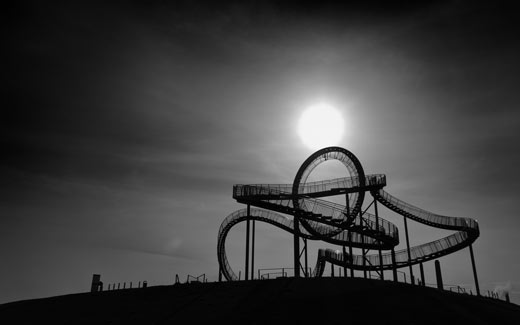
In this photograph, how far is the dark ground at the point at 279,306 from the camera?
2159cm

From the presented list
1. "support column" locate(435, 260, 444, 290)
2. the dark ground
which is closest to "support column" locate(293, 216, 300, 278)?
the dark ground

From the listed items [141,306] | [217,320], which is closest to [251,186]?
[141,306]

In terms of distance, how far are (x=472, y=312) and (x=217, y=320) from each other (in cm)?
1528

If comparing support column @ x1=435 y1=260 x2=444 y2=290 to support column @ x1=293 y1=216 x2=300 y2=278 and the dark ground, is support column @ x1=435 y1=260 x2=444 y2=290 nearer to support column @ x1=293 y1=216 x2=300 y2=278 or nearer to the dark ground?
the dark ground

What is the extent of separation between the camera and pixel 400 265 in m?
41.8

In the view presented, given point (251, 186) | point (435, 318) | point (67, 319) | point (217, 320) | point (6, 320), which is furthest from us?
point (251, 186)

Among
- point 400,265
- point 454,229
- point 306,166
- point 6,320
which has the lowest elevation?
point 6,320

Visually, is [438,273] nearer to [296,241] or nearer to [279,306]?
[296,241]

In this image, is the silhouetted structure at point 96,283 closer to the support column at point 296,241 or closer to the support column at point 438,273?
the support column at point 296,241

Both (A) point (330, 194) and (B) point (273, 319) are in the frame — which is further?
(A) point (330, 194)

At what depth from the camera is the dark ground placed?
21594mm

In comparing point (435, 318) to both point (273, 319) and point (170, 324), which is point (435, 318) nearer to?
point (273, 319)

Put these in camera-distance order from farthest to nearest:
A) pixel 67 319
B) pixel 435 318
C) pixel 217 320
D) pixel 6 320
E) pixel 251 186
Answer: pixel 251 186 < pixel 6 320 < pixel 67 319 < pixel 217 320 < pixel 435 318

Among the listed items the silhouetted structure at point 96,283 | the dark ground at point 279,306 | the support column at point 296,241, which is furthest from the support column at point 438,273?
the silhouetted structure at point 96,283
